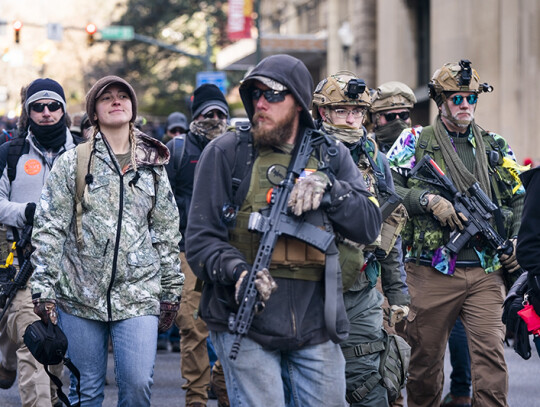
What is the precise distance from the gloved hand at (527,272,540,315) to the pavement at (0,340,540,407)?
350 centimetres

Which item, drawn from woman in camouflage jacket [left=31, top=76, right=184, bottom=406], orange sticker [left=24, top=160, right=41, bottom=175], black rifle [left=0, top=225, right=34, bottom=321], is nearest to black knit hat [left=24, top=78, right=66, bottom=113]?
orange sticker [left=24, top=160, right=41, bottom=175]

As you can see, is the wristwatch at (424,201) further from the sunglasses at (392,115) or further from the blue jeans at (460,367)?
the sunglasses at (392,115)

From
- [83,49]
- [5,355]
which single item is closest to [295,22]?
[83,49]

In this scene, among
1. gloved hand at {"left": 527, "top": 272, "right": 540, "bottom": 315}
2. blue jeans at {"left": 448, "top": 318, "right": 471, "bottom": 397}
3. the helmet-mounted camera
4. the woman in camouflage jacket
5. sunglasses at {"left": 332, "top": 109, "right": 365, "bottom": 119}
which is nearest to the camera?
gloved hand at {"left": 527, "top": 272, "right": 540, "bottom": 315}

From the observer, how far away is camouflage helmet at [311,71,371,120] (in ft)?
21.6

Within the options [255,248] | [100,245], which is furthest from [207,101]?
[255,248]

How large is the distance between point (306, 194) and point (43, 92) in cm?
330

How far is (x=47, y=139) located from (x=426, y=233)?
2560 millimetres

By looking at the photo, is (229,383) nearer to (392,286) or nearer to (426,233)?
→ (392,286)

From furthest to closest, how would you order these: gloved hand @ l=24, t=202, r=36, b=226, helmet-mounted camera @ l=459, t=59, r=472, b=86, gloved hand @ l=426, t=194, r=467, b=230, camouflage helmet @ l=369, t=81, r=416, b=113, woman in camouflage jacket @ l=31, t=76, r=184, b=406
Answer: camouflage helmet @ l=369, t=81, r=416, b=113, helmet-mounted camera @ l=459, t=59, r=472, b=86, gloved hand @ l=426, t=194, r=467, b=230, gloved hand @ l=24, t=202, r=36, b=226, woman in camouflage jacket @ l=31, t=76, r=184, b=406

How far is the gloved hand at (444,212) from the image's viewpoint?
23.2 ft

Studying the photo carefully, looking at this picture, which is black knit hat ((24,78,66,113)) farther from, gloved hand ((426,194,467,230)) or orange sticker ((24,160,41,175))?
gloved hand ((426,194,467,230))

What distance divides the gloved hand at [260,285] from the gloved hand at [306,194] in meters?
0.29

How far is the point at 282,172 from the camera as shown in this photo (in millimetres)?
4734
